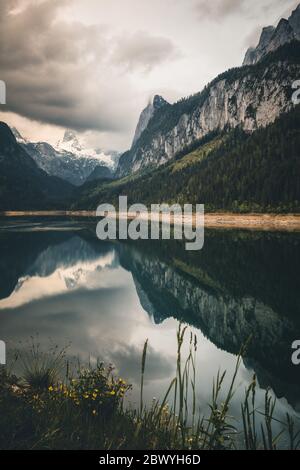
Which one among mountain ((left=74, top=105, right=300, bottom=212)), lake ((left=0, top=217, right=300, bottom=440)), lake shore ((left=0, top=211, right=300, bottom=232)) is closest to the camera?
lake ((left=0, top=217, right=300, bottom=440))

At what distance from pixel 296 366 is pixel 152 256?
140 ft

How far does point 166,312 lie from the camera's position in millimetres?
28859

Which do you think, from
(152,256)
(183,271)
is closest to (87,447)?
(183,271)

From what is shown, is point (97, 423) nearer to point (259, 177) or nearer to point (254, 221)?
point (254, 221)

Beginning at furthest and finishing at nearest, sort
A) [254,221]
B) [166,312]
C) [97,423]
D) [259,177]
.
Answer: [259,177], [254,221], [166,312], [97,423]

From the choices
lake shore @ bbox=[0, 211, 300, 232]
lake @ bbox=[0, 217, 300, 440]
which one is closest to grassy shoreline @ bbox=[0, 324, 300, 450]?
lake @ bbox=[0, 217, 300, 440]

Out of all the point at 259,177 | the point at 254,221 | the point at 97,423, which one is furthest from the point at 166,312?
the point at 259,177

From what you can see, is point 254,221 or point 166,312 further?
point 254,221

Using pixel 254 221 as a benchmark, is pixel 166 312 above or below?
below

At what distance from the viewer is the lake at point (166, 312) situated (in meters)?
16.6

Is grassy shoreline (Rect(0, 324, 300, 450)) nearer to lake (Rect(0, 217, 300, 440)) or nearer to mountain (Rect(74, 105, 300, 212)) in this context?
lake (Rect(0, 217, 300, 440))

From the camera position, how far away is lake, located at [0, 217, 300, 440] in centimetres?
1659

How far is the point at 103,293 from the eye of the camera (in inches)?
1425
